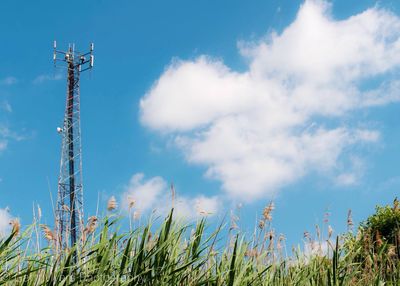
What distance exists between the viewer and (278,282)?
225 inches

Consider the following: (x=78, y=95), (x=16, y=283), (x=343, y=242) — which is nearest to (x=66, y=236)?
(x=16, y=283)

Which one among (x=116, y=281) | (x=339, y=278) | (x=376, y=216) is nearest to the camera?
(x=116, y=281)

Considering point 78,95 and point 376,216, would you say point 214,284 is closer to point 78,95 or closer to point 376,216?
point 376,216

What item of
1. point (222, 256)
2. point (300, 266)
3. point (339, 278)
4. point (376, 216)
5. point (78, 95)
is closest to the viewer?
point (222, 256)

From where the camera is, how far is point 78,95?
27.5 m

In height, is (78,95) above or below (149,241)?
above

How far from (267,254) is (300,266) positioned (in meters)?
0.61

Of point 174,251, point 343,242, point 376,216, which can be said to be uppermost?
point 376,216

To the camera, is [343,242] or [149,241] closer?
[149,241]

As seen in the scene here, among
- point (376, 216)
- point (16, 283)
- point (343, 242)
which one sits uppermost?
point (376, 216)

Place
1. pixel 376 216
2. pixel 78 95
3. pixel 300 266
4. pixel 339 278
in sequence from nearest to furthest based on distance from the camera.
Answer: pixel 339 278, pixel 300 266, pixel 376 216, pixel 78 95

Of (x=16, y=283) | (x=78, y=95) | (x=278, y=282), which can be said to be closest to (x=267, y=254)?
(x=278, y=282)

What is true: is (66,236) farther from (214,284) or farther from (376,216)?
(376,216)

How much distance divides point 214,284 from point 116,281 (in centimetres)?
100
